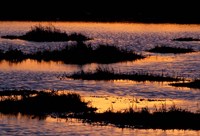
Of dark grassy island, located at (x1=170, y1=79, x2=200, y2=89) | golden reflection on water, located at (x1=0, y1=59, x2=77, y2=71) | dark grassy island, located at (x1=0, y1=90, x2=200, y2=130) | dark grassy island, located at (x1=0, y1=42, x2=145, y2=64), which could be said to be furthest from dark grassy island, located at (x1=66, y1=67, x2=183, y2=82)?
dark grassy island, located at (x1=0, y1=42, x2=145, y2=64)

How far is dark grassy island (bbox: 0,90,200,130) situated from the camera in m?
25.0

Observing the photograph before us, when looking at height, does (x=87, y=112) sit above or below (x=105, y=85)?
above

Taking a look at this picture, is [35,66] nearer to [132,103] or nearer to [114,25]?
[132,103]

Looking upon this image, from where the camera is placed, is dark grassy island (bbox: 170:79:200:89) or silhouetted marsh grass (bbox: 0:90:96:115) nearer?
silhouetted marsh grass (bbox: 0:90:96:115)

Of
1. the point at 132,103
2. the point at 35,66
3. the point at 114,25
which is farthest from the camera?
the point at 114,25

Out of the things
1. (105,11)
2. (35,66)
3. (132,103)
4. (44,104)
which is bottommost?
(35,66)

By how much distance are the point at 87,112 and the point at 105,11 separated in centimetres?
9730

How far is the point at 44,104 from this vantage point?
94.4ft

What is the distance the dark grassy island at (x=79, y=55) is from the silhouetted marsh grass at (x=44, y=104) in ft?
65.4

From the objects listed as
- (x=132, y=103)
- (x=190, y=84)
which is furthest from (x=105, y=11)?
(x=132, y=103)

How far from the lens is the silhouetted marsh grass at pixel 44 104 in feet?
91.8

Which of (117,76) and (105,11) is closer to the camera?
(117,76)

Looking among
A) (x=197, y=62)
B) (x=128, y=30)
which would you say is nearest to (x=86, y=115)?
(x=197, y=62)

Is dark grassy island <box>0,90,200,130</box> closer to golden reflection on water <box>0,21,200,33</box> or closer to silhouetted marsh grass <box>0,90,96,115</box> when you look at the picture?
silhouetted marsh grass <box>0,90,96,115</box>
